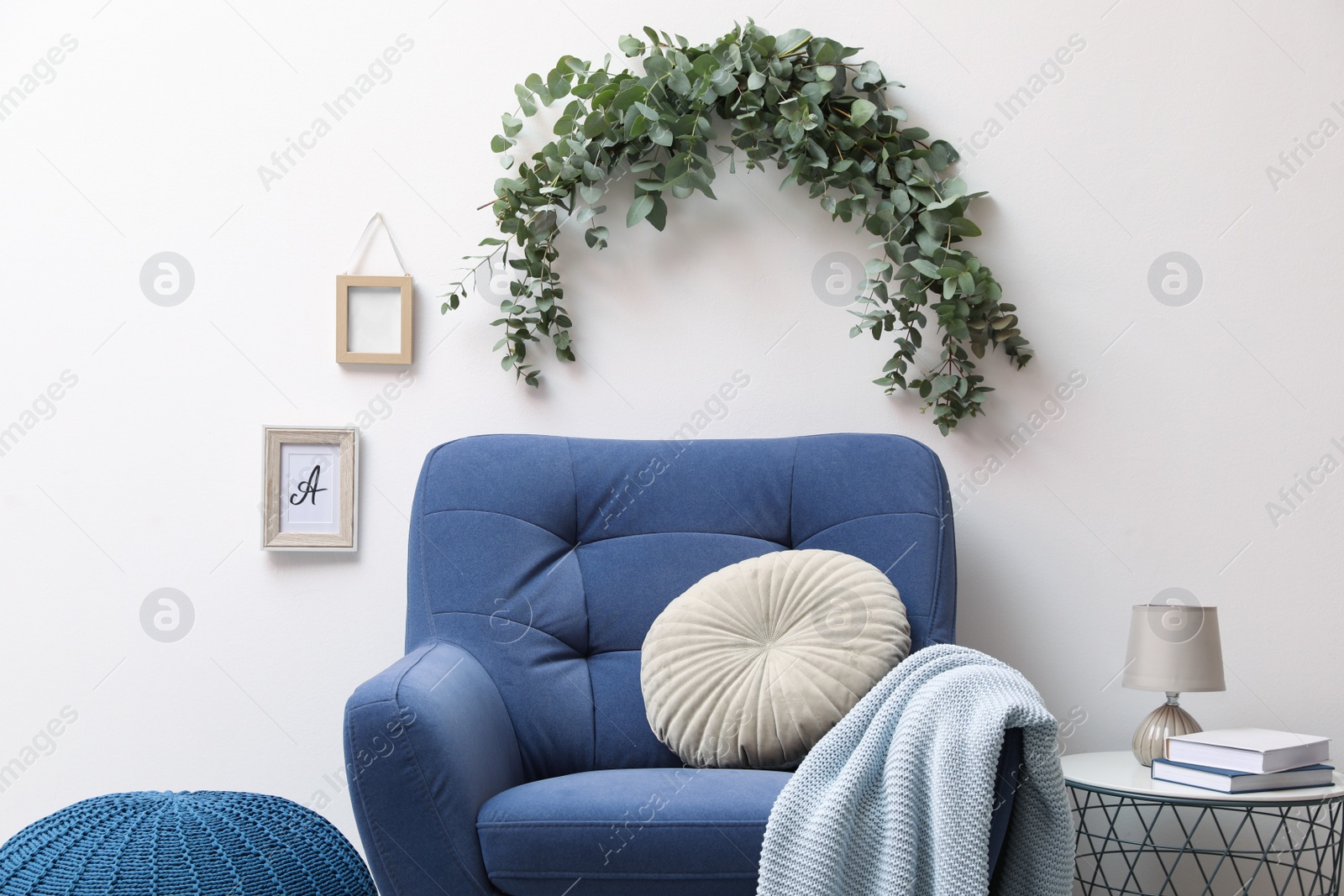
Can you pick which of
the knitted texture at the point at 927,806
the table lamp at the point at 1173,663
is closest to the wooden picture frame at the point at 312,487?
the knitted texture at the point at 927,806

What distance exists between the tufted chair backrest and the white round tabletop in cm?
32

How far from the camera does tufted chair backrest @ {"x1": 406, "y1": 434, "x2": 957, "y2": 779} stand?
161 centimetres

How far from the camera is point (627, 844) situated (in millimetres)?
1204

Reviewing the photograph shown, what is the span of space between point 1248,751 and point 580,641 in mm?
1073

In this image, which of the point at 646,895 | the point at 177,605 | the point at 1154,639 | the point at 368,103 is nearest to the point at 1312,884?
the point at 1154,639

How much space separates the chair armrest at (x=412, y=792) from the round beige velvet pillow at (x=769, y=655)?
38cm

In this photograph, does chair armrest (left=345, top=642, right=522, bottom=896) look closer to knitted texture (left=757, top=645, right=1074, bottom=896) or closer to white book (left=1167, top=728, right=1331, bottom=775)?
knitted texture (left=757, top=645, right=1074, bottom=896)

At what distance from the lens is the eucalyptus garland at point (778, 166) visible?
1.89 meters

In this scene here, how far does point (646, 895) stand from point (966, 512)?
1.08 metres

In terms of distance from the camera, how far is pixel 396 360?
1.96m

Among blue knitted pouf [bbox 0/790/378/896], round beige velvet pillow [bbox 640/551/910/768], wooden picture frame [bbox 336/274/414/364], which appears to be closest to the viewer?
blue knitted pouf [bbox 0/790/378/896]

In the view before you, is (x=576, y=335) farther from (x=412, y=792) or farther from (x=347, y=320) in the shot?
(x=412, y=792)

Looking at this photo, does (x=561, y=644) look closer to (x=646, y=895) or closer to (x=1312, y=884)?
(x=646, y=895)

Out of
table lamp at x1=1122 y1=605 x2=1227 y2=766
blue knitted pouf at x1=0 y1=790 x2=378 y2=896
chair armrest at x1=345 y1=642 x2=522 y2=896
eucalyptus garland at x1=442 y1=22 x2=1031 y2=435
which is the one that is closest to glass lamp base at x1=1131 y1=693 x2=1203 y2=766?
table lamp at x1=1122 y1=605 x2=1227 y2=766
